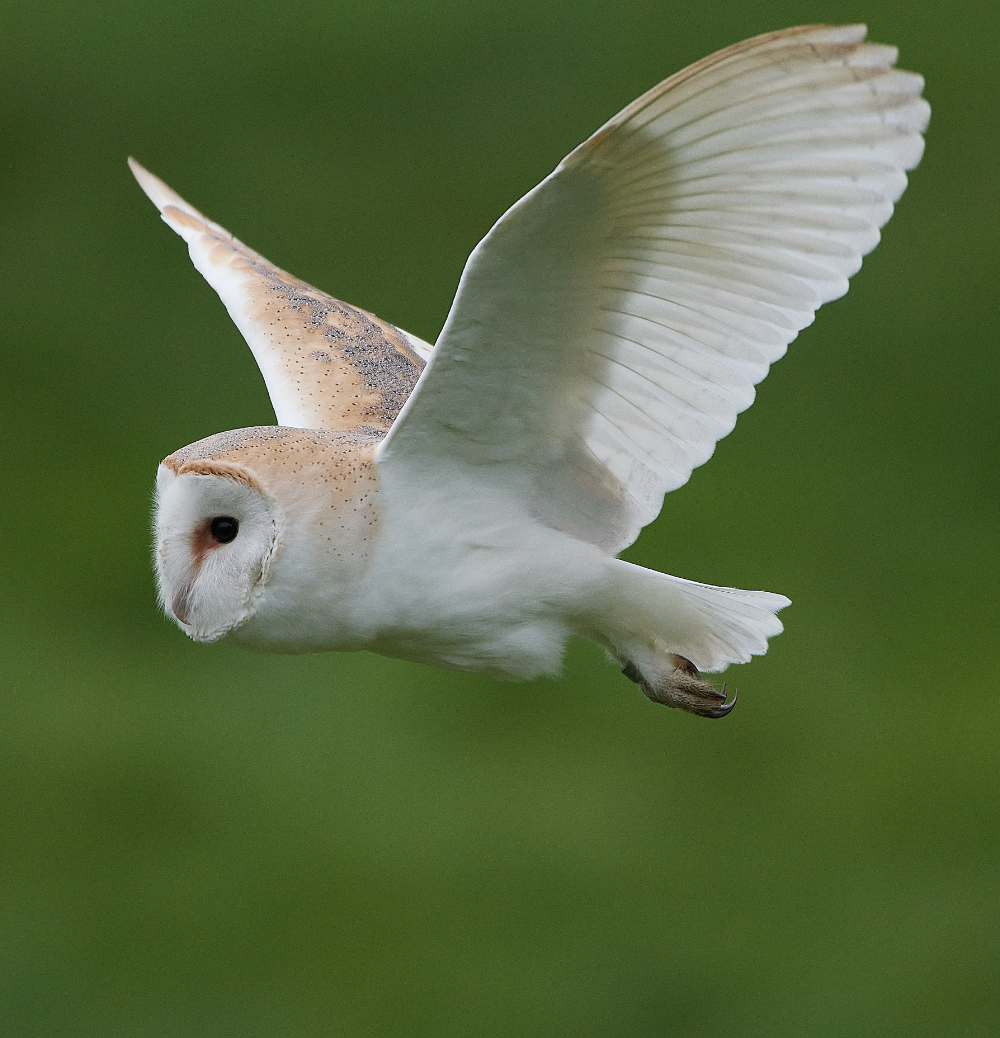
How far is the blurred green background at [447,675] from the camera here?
27.6 ft

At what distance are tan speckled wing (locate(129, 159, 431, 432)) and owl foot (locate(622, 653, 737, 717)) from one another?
26.6 inches

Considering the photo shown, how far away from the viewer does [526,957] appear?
834cm

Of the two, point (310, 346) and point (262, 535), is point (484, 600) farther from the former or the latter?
point (310, 346)

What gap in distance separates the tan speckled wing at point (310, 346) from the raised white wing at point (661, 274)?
571 mm

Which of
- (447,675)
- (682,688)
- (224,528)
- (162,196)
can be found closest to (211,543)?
(224,528)

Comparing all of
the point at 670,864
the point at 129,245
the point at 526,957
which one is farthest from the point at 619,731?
the point at 129,245

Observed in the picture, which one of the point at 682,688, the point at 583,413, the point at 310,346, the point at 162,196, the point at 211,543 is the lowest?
the point at 211,543

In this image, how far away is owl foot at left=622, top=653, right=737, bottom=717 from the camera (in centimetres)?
343

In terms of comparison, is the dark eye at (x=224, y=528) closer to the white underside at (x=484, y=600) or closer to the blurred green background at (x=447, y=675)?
the white underside at (x=484, y=600)

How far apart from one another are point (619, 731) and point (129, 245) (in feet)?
13.6

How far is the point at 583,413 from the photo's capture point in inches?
122

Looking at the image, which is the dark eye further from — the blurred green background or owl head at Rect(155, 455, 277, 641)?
the blurred green background

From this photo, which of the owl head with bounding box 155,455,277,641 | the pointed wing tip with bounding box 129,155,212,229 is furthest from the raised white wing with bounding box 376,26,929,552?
the pointed wing tip with bounding box 129,155,212,229

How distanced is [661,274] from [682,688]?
0.88 metres
